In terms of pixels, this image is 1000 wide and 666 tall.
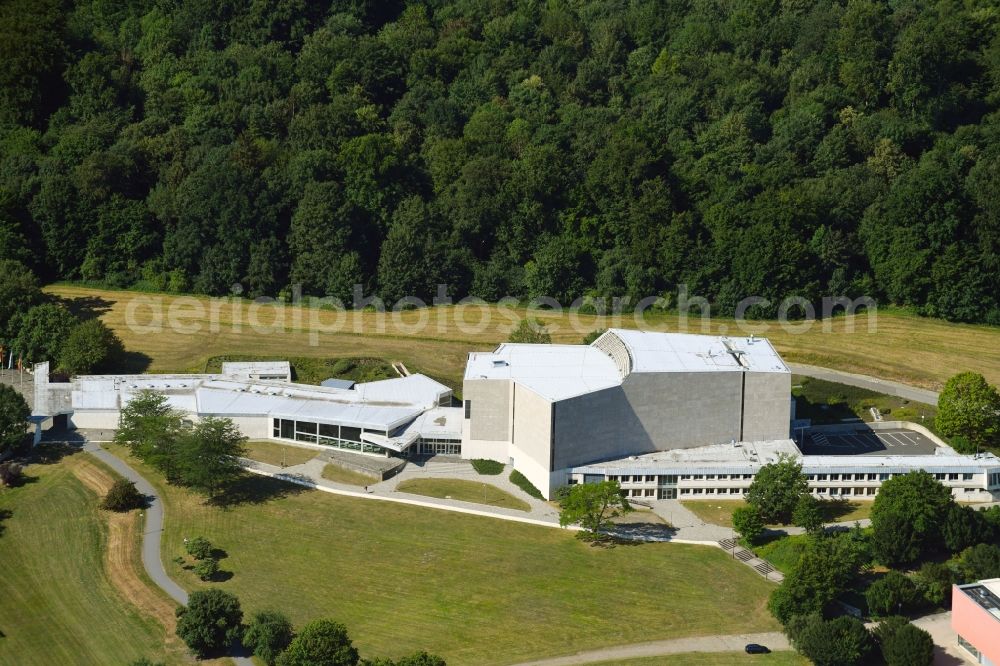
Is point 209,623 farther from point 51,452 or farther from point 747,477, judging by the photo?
point 747,477

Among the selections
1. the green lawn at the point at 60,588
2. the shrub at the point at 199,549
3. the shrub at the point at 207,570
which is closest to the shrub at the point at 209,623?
the green lawn at the point at 60,588

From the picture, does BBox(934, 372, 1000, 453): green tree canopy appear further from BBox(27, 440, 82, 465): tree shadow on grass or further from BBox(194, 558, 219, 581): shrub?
BBox(27, 440, 82, 465): tree shadow on grass

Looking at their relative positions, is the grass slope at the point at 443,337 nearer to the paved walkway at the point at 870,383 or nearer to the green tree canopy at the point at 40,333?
the paved walkway at the point at 870,383

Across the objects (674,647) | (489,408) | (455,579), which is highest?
(489,408)

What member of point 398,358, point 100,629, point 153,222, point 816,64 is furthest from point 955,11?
point 100,629

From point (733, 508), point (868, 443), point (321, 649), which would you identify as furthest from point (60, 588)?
point (868, 443)
